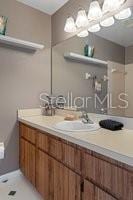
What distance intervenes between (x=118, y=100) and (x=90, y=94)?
423mm

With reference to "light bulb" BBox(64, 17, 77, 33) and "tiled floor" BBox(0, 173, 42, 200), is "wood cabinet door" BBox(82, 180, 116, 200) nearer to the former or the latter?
"tiled floor" BBox(0, 173, 42, 200)

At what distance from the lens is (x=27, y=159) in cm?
201

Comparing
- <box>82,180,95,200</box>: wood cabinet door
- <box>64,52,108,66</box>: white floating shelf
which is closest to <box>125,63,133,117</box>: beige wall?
<box>64,52,108,66</box>: white floating shelf

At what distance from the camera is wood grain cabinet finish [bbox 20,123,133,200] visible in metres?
0.90

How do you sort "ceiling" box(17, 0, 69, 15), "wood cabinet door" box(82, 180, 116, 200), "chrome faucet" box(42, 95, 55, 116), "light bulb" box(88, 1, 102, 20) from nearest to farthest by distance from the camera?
"wood cabinet door" box(82, 180, 116, 200) < "light bulb" box(88, 1, 102, 20) < "ceiling" box(17, 0, 69, 15) < "chrome faucet" box(42, 95, 55, 116)

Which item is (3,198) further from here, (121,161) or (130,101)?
(130,101)

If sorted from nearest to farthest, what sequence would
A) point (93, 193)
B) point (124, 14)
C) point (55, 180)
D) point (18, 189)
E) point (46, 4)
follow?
point (93, 193) → point (55, 180) → point (124, 14) → point (18, 189) → point (46, 4)

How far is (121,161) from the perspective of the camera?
869 millimetres

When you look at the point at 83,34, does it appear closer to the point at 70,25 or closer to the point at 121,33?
the point at 70,25

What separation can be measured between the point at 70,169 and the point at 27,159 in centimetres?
94

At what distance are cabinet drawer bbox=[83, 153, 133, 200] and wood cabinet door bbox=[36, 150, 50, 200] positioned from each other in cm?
57

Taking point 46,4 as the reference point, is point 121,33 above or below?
below

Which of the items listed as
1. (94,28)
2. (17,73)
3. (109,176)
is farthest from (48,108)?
(109,176)

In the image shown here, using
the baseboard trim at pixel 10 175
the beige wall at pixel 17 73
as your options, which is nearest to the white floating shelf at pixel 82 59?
the beige wall at pixel 17 73
